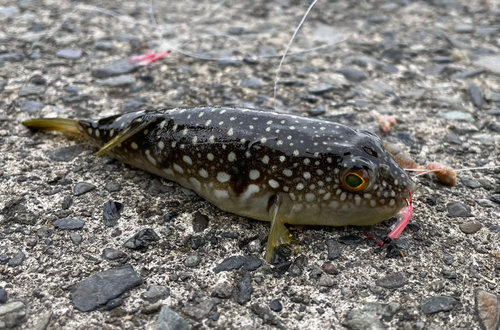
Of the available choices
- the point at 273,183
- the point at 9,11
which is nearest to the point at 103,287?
the point at 273,183

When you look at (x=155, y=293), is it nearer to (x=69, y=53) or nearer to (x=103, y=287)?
(x=103, y=287)

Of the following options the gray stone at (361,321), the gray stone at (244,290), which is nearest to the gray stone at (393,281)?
the gray stone at (361,321)

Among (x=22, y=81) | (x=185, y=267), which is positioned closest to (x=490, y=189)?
(x=185, y=267)

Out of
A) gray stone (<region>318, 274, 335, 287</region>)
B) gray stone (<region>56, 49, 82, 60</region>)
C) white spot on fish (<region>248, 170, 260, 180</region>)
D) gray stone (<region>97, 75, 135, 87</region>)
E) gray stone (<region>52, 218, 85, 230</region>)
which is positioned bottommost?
gray stone (<region>318, 274, 335, 287</region>)

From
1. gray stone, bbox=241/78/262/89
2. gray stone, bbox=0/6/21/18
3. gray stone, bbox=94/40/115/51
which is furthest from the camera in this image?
gray stone, bbox=0/6/21/18

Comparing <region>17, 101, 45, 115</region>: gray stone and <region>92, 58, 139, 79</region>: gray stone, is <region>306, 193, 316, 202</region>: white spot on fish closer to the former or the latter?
<region>17, 101, 45, 115</region>: gray stone

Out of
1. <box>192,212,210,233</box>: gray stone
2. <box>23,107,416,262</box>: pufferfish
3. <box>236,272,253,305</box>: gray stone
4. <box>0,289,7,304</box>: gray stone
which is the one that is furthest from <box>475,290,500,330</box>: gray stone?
<box>0,289,7,304</box>: gray stone
